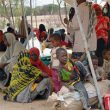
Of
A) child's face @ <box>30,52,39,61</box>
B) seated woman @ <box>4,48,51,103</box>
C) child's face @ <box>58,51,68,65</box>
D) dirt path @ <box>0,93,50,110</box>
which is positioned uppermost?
child's face @ <box>58,51,68,65</box>

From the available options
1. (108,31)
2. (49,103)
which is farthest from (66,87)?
(108,31)

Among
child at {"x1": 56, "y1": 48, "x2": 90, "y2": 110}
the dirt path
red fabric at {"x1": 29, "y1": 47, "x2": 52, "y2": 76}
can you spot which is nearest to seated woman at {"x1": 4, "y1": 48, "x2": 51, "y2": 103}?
red fabric at {"x1": 29, "y1": 47, "x2": 52, "y2": 76}

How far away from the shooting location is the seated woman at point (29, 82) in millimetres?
6672

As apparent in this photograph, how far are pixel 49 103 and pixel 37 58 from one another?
819 millimetres

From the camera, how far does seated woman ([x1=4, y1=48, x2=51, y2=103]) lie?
21.9 ft

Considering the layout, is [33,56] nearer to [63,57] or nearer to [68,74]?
[63,57]

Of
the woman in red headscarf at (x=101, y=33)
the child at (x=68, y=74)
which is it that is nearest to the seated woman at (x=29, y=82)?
the child at (x=68, y=74)

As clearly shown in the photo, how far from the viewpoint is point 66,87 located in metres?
5.89

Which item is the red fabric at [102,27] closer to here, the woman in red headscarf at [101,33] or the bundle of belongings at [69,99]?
the woman in red headscarf at [101,33]

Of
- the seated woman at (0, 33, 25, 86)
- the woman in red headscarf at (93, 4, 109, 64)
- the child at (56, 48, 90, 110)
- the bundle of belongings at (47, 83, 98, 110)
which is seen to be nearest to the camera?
the bundle of belongings at (47, 83, 98, 110)

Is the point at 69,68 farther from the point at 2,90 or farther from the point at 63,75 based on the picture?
the point at 2,90

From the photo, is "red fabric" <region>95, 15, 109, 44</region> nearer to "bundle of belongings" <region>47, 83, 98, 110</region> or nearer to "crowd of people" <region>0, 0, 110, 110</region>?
"crowd of people" <region>0, 0, 110, 110</region>

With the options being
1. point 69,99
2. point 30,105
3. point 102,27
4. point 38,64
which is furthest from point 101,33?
point 69,99

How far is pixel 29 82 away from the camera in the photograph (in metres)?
6.71
